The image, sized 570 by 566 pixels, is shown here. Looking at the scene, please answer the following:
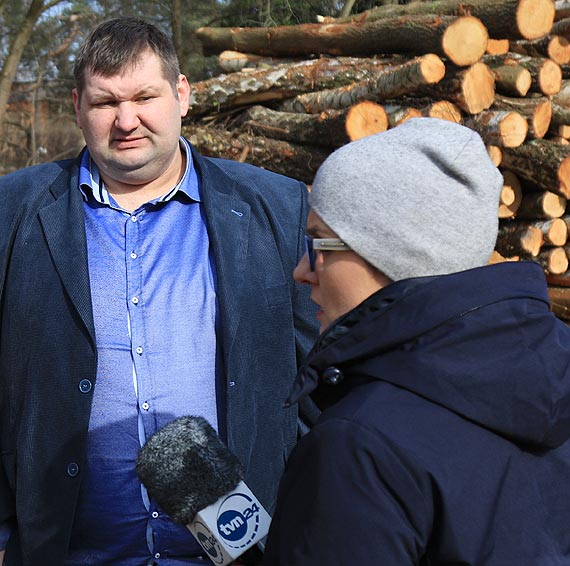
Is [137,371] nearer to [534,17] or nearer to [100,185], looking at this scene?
[100,185]

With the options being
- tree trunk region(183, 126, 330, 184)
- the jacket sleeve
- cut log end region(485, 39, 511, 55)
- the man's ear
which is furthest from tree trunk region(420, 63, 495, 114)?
the jacket sleeve

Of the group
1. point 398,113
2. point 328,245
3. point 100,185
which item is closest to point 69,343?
point 100,185

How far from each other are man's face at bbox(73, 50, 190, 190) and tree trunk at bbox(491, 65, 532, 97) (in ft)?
14.4

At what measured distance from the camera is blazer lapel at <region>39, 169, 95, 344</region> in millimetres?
2398

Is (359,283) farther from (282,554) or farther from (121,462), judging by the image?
(121,462)

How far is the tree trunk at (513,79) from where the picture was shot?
6.37 metres

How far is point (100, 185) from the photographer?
263 centimetres

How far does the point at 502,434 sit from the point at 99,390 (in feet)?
4.51

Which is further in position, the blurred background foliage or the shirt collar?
the blurred background foliage

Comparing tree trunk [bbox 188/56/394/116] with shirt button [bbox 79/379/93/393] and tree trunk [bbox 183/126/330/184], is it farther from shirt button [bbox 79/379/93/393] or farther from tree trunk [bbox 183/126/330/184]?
shirt button [bbox 79/379/93/393]

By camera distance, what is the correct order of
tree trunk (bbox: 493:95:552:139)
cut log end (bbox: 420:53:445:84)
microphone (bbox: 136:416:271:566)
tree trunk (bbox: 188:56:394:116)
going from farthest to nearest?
tree trunk (bbox: 188:56:394:116) < tree trunk (bbox: 493:95:552:139) < cut log end (bbox: 420:53:445:84) < microphone (bbox: 136:416:271:566)

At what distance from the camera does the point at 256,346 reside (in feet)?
8.30

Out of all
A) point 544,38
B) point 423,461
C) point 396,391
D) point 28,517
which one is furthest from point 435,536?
point 544,38

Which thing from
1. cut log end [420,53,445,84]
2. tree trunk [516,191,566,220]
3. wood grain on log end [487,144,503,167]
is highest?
cut log end [420,53,445,84]
